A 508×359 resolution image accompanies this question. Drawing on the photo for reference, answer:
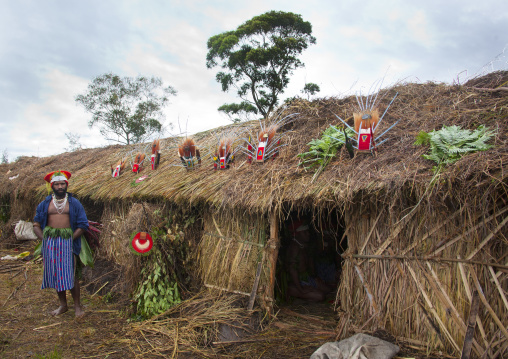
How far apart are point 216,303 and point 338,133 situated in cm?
289

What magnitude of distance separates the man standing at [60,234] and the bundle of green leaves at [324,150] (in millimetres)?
3240

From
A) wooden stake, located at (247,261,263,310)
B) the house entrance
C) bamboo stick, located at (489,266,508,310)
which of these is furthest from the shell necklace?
bamboo stick, located at (489,266,508,310)

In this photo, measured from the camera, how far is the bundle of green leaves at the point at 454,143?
375 centimetres

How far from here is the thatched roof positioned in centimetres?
351

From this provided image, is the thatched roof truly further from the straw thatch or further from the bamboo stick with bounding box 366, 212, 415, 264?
the bamboo stick with bounding box 366, 212, 415, 264

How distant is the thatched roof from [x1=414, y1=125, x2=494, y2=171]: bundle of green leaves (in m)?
0.11

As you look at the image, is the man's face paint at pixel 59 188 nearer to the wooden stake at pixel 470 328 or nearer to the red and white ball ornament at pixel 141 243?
the red and white ball ornament at pixel 141 243

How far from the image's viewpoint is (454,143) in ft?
12.8

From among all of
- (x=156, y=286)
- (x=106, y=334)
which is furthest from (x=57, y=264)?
(x=156, y=286)

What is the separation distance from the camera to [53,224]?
507cm

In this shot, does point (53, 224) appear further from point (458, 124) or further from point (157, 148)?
point (458, 124)

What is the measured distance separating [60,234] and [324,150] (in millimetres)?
3749

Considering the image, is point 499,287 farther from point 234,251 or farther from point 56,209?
point 56,209

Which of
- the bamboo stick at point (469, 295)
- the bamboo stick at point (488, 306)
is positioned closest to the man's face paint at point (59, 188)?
the bamboo stick at point (469, 295)
